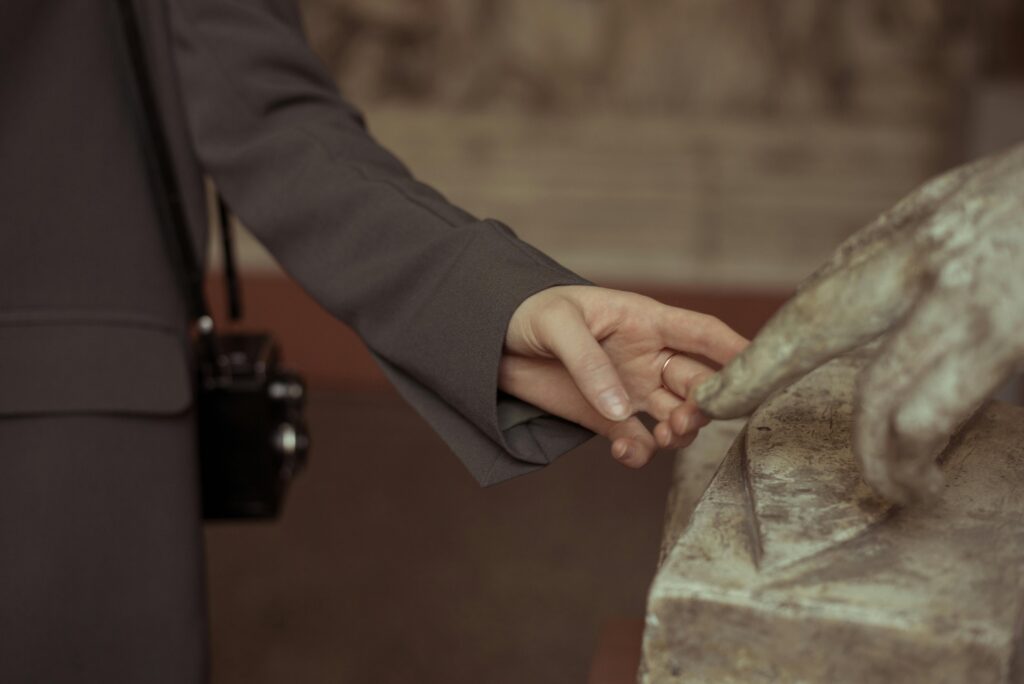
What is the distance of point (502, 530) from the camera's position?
277 cm

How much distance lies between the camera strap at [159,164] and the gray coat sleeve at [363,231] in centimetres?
4

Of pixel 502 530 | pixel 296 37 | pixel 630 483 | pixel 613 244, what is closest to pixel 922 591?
pixel 296 37

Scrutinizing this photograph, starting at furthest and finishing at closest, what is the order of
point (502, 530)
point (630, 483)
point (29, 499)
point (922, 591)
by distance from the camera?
point (630, 483)
point (502, 530)
point (29, 499)
point (922, 591)

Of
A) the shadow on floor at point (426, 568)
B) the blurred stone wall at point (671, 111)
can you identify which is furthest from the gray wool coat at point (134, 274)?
the blurred stone wall at point (671, 111)

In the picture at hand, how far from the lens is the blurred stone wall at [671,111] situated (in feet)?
11.8

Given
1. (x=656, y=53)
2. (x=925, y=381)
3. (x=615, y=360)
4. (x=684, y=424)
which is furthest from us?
(x=656, y=53)

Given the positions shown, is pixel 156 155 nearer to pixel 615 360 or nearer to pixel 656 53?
pixel 615 360

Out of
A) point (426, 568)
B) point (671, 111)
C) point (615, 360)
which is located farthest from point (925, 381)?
point (671, 111)

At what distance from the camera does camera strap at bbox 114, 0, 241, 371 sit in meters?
1.10

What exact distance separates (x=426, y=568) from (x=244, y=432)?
145cm

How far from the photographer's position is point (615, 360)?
0.95 m

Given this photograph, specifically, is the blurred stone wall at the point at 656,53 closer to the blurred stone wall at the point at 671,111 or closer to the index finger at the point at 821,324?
the blurred stone wall at the point at 671,111

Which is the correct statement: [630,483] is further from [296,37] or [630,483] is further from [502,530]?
[296,37]

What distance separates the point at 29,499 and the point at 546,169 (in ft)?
9.21
